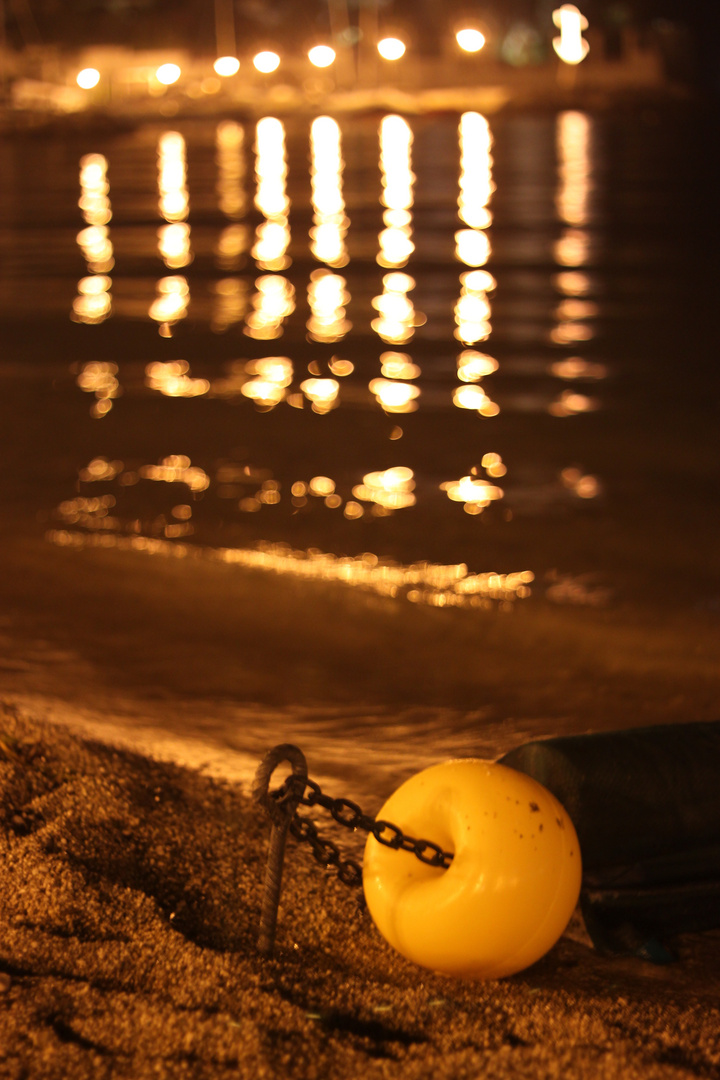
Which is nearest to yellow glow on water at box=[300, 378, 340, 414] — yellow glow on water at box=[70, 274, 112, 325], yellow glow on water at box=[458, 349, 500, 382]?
yellow glow on water at box=[458, 349, 500, 382]

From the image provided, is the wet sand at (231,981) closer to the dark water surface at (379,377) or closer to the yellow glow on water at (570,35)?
the dark water surface at (379,377)

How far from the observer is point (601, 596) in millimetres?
6121

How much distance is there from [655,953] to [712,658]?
243 cm

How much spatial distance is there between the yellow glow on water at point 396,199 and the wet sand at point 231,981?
50.9ft

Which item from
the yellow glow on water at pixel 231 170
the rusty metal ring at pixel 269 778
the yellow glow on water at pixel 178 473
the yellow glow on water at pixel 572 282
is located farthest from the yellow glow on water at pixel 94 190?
the rusty metal ring at pixel 269 778

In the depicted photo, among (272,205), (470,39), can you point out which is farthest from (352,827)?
(470,39)

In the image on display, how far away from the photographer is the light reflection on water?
773 centimetres

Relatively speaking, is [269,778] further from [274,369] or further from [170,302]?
[170,302]

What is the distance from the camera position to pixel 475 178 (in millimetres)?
34188

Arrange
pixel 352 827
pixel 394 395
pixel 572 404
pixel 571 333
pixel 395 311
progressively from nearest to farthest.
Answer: pixel 352 827, pixel 572 404, pixel 394 395, pixel 571 333, pixel 395 311

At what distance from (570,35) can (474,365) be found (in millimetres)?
113290

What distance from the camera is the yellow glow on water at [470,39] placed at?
4387 inches

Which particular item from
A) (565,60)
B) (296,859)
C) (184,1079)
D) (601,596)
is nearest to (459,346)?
(601,596)

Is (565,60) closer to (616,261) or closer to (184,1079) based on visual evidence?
(616,261)
